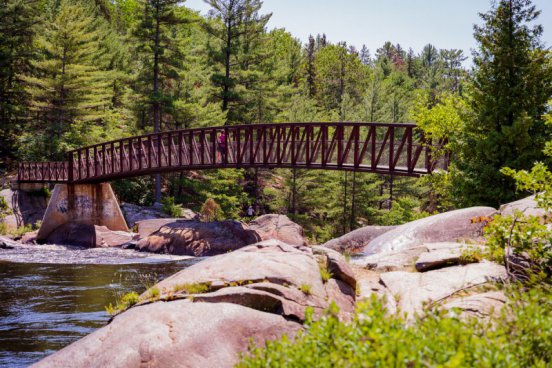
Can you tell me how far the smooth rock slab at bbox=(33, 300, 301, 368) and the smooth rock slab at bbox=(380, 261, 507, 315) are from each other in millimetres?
1876

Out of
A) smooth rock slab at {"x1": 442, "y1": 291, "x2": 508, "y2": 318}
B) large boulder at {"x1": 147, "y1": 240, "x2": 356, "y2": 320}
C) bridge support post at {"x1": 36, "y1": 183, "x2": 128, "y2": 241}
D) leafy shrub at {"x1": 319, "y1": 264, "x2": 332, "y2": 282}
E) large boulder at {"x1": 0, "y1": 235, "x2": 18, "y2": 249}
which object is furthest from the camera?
bridge support post at {"x1": 36, "y1": 183, "x2": 128, "y2": 241}

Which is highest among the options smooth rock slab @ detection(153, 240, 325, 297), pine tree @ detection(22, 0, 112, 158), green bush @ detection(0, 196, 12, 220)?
pine tree @ detection(22, 0, 112, 158)

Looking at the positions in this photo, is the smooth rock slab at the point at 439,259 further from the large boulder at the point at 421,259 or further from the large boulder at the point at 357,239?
the large boulder at the point at 357,239

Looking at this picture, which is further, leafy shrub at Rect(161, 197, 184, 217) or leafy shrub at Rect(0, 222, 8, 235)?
leafy shrub at Rect(161, 197, 184, 217)

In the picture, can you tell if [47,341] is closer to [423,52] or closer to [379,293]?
[379,293]

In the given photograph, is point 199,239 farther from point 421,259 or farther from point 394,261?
point 421,259

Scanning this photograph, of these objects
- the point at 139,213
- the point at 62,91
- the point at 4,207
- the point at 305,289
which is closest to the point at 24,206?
the point at 4,207

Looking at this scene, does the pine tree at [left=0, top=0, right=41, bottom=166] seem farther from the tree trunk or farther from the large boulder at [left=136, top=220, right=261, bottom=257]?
the large boulder at [left=136, top=220, right=261, bottom=257]

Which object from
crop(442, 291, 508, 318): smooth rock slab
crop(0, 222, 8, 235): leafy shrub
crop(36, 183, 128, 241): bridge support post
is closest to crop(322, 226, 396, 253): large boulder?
crop(442, 291, 508, 318): smooth rock slab

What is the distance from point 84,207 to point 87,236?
3.21 m

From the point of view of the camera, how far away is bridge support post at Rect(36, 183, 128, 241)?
3151 centimetres

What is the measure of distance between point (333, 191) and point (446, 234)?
2835 cm

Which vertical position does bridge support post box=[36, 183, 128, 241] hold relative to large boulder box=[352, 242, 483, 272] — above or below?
below

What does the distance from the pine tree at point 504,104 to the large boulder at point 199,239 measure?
1199 cm
